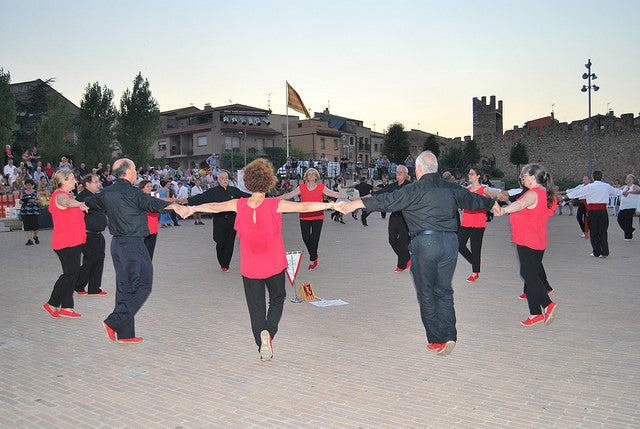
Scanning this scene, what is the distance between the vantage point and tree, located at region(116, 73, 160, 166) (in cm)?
5028

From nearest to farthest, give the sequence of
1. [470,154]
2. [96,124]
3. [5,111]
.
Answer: [5,111], [96,124], [470,154]

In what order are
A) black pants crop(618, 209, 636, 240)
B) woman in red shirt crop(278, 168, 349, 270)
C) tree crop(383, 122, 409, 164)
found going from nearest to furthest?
woman in red shirt crop(278, 168, 349, 270) → black pants crop(618, 209, 636, 240) → tree crop(383, 122, 409, 164)

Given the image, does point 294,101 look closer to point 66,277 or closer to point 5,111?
point 5,111

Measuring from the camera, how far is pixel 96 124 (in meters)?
47.1

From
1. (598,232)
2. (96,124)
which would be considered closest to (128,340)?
(598,232)

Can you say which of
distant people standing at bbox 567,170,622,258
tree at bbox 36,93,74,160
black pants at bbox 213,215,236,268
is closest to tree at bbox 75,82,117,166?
tree at bbox 36,93,74,160

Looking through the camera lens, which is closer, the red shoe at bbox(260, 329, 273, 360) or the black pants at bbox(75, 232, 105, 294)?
the red shoe at bbox(260, 329, 273, 360)

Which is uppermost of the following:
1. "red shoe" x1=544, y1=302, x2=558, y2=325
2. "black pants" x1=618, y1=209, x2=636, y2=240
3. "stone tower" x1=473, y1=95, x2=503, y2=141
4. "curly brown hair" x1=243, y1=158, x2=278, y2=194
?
"stone tower" x1=473, y1=95, x2=503, y2=141

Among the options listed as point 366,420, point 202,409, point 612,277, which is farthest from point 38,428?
point 612,277

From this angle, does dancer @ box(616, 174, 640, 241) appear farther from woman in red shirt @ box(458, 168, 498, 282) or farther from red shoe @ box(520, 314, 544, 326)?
red shoe @ box(520, 314, 544, 326)

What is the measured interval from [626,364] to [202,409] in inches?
152

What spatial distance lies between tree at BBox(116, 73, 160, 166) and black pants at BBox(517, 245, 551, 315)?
151 feet

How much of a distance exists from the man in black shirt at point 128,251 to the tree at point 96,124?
4158 centimetres

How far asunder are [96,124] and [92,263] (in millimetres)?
41334
